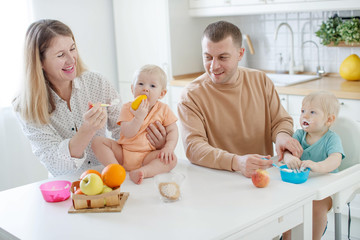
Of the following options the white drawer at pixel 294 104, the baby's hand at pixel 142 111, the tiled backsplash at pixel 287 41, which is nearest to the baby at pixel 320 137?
the baby's hand at pixel 142 111

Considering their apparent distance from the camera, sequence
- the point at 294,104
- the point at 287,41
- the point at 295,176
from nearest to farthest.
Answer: the point at 295,176 → the point at 294,104 → the point at 287,41

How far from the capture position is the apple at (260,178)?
1.64m

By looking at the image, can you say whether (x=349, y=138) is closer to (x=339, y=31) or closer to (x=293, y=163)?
(x=293, y=163)

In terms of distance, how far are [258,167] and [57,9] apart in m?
2.81

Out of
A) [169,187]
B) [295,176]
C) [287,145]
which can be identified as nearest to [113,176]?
[169,187]

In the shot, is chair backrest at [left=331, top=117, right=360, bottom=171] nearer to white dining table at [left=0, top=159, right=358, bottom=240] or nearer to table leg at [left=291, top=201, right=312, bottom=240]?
white dining table at [left=0, top=159, right=358, bottom=240]

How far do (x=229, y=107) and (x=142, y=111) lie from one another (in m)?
0.54

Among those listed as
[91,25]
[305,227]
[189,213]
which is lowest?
[305,227]

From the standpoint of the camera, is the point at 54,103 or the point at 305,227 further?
the point at 54,103

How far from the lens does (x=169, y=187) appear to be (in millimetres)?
1572

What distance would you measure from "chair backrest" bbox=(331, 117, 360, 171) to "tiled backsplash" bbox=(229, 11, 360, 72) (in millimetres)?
1659

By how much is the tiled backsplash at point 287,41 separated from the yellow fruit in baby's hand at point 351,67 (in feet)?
0.65

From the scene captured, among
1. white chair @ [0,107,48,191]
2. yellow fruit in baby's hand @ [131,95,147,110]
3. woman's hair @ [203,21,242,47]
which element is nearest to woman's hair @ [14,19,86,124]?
yellow fruit in baby's hand @ [131,95,147,110]

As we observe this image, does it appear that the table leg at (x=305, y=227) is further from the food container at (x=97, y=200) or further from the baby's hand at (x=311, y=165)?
the food container at (x=97, y=200)
